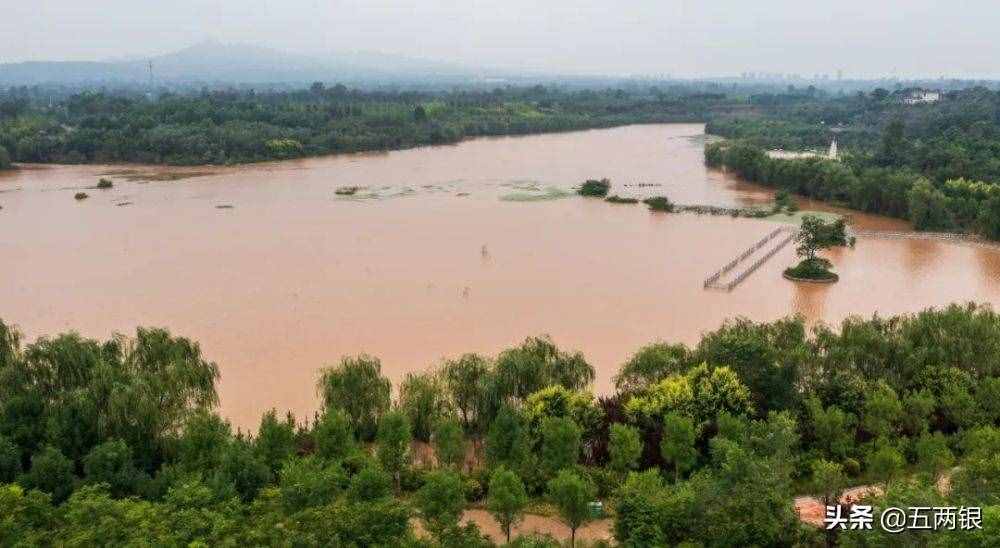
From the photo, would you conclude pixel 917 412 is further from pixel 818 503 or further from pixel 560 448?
pixel 560 448

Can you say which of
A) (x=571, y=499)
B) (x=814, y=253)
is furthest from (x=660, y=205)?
(x=571, y=499)

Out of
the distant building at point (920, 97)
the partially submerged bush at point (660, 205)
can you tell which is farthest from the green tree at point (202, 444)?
the distant building at point (920, 97)

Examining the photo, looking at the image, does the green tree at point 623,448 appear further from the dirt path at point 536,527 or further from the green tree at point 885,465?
the green tree at point 885,465

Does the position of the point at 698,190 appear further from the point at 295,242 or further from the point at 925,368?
the point at 925,368

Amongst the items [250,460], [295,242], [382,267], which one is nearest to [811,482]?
[250,460]

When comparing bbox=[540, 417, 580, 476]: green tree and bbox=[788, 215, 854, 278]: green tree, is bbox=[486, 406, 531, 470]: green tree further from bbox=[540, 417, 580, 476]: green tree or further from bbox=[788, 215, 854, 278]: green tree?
bbox=[788, 215, 854, 278]: green tree
